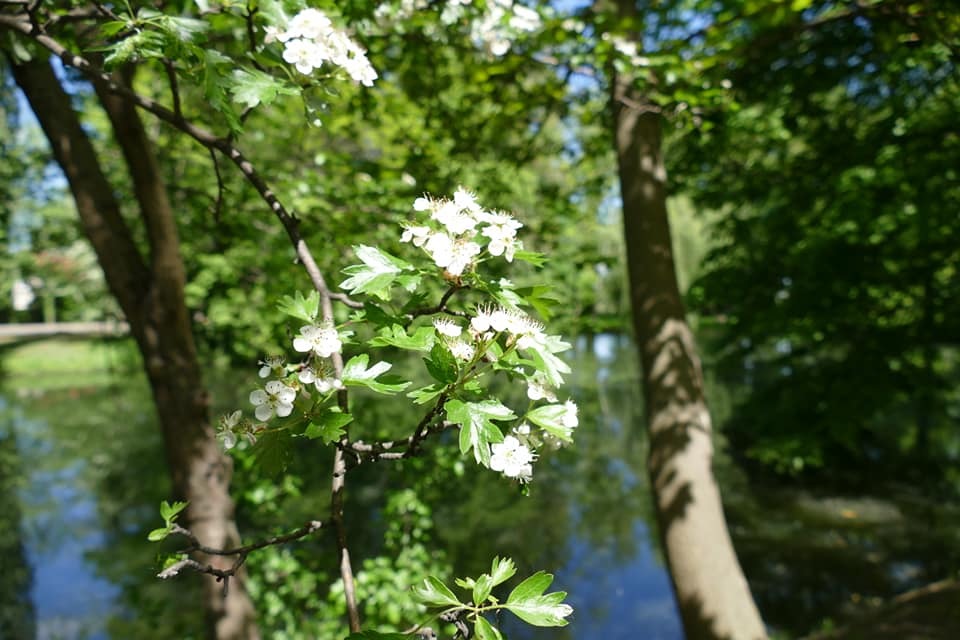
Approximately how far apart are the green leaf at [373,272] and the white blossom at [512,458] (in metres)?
0.34

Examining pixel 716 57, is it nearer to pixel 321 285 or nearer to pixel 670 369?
pixel 670 369

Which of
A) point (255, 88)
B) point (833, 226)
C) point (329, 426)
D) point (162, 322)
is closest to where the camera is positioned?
point (329, 426)

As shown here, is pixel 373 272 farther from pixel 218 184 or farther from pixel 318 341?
pixel 218 184

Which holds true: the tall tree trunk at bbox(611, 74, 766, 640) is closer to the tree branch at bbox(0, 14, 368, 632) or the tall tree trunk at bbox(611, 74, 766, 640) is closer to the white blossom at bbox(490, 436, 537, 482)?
the tree branch at bbox(0, 14, 368, 632)

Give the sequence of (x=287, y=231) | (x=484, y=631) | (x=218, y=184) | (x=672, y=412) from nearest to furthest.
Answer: (x=484, y=631)
(x=287, y=231)
(x=218, y=184)
(x=672, y=412)

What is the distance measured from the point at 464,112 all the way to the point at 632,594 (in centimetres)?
564

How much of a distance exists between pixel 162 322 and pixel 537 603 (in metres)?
2.58

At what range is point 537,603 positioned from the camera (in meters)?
0.97

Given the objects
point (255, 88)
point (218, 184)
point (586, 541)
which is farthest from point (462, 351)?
point (586, 541)

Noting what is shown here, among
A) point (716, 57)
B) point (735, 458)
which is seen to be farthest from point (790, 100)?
point (735, 458)

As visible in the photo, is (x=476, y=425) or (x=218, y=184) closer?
(x=476, y=425)

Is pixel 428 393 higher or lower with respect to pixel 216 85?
lower

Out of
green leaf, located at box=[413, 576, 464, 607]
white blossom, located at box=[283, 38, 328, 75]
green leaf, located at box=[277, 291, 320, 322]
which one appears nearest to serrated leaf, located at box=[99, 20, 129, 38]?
white blossom, located at box=[283, 38, 328, 75]

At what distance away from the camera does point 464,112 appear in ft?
14.4
